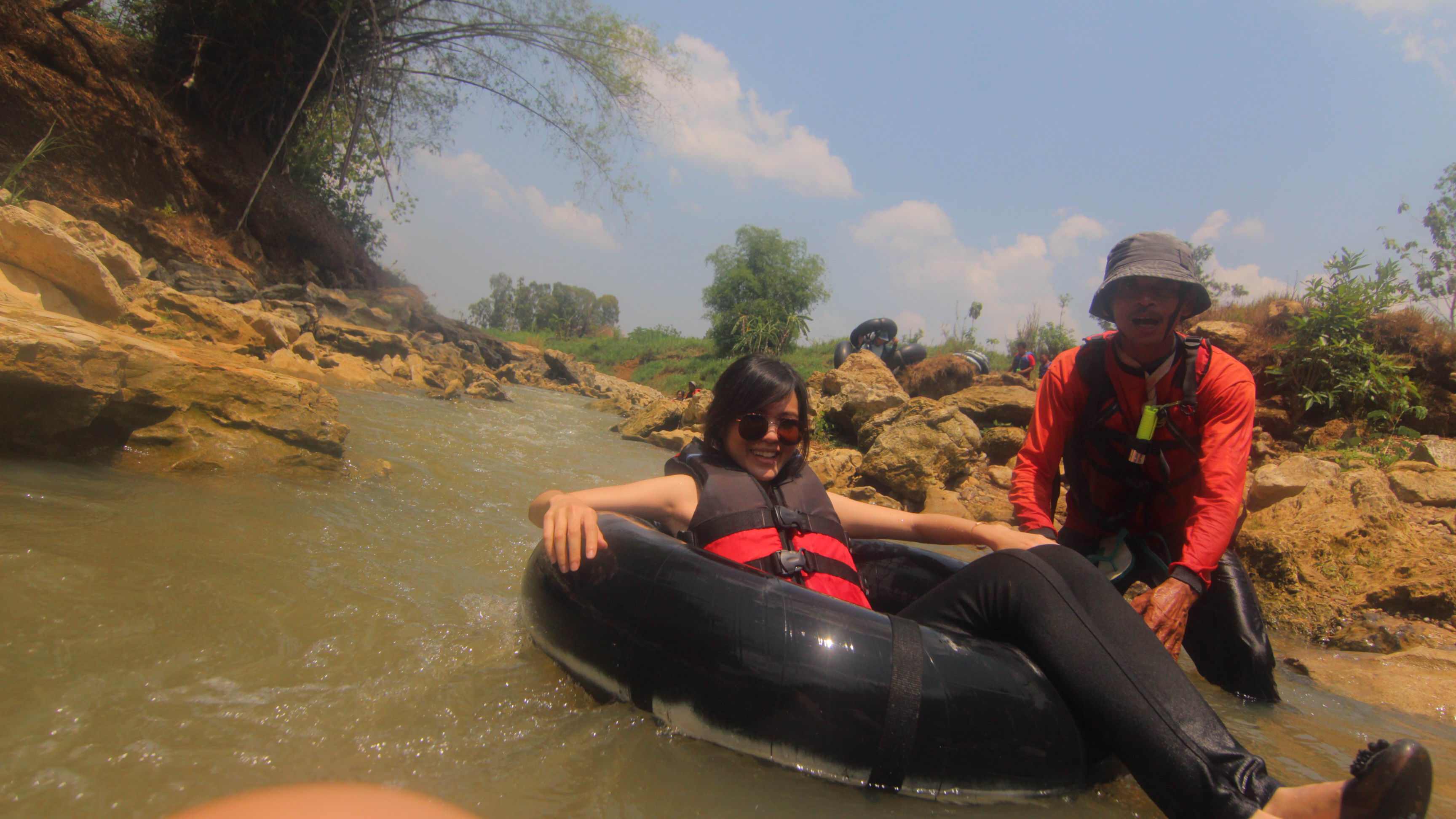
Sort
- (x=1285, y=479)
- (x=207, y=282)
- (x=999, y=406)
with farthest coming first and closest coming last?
(x=207, y=282), (x=999, y=406), (x=1285, y=479)

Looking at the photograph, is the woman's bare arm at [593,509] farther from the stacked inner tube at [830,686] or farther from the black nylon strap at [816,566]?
the black nylon strap at [816,566]

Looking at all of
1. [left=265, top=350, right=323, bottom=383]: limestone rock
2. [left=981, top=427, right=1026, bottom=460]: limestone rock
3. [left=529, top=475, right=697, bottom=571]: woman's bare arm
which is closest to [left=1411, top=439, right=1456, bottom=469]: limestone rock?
[left=981, top=427, right=1026, bottom=460]: limestone rock

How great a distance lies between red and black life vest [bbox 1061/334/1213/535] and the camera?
2449 millimetres

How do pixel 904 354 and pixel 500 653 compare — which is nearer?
pixel 500 653

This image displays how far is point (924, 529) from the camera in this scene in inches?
87.1

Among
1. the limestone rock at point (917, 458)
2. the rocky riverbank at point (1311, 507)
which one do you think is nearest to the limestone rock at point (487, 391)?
the rocky riverbank at point (1311, 507)

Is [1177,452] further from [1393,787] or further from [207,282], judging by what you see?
[207,282]

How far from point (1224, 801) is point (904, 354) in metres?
12.4

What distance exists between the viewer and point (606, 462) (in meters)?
7.26

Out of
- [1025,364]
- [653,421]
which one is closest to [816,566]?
[653,421]

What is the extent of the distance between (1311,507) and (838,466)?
360cm

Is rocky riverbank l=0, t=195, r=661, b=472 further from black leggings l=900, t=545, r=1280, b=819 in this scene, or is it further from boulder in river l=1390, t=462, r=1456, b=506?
boulder in river l=1390, t=462, r=1456, b=506

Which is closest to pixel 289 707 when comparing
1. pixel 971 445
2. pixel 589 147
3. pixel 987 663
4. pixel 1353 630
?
pixel 987 663

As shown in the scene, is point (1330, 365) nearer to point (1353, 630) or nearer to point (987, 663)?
point (1353, 630)
